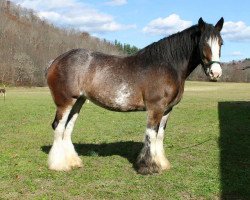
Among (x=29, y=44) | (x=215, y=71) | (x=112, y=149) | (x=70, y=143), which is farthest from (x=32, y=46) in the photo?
(x=215, y=71)

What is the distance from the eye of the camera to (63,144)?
319 inches

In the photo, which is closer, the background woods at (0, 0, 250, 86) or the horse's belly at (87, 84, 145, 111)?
the horse's belly at (87, 84, 145, 111)

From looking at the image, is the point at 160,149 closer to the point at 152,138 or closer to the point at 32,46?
the point at 152,138

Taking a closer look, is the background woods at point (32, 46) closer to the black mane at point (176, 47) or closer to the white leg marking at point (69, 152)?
the white leg marking at point (69, 152)

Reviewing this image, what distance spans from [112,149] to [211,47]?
433 cm

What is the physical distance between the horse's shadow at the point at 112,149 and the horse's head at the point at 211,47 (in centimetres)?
282

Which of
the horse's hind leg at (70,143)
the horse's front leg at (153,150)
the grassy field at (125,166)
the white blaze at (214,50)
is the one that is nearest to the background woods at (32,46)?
the grassy field at (125,166)

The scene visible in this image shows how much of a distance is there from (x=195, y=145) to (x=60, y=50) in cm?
8874

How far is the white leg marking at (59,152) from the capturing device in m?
7.84

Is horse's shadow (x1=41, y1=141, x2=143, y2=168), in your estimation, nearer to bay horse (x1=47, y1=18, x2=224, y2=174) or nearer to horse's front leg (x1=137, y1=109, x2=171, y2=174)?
horse's front leg (x1=137, y1=109, x2=171, y2=174)

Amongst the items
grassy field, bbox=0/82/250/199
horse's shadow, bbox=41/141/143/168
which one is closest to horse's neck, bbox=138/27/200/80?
grassy field, bbox=0/82/250/199

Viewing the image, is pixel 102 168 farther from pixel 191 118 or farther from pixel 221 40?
pixel 191 118

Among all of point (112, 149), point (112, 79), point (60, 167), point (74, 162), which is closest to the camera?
point (112, 79)

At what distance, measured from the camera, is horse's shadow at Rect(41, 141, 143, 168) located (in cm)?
933
